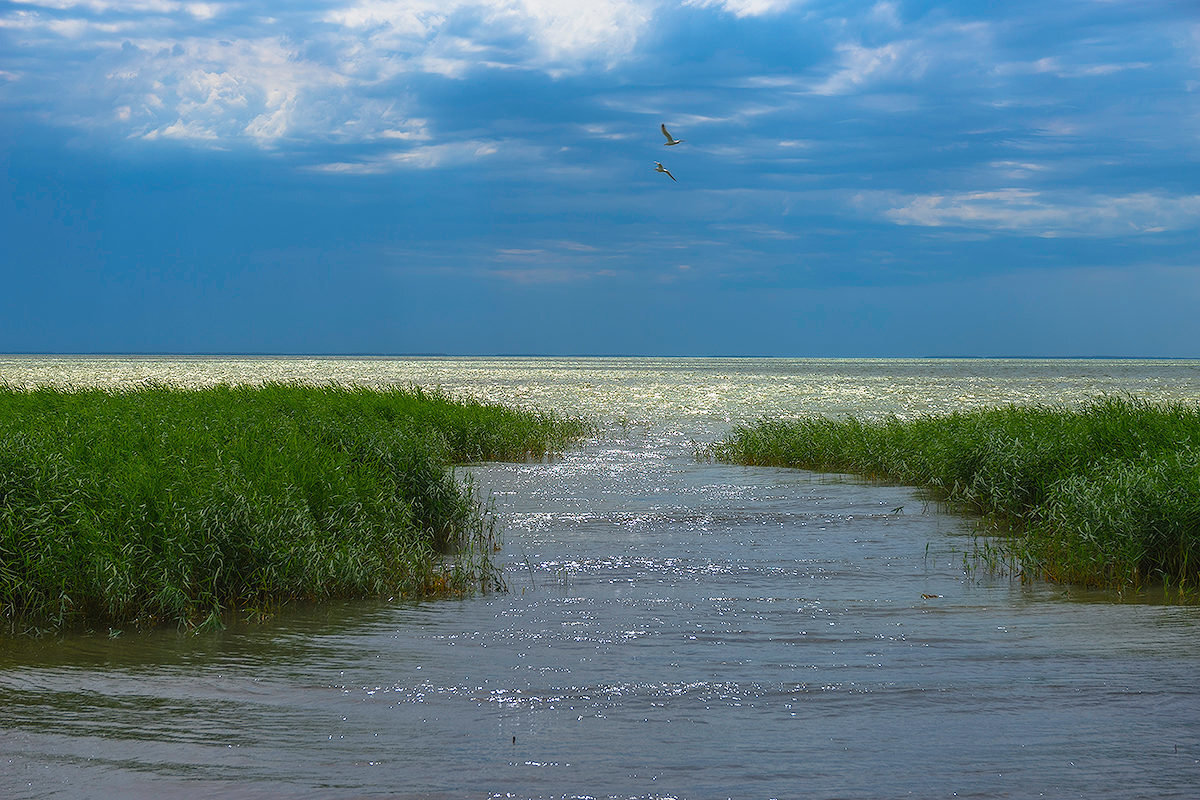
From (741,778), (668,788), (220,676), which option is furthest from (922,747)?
(220,676)

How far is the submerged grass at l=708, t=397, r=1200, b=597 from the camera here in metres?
10.7

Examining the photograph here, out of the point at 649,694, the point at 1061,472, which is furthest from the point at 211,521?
the point at 1061,472

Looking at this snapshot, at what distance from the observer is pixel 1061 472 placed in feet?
47.7

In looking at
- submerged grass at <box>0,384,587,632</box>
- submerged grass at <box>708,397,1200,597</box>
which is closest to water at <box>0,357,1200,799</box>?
submerged grass at <box>0,384,587,632</box>

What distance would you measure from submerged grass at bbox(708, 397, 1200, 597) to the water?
35.5 inches

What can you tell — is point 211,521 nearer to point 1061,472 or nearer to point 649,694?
point 649,694

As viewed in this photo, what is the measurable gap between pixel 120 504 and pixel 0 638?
1.67m

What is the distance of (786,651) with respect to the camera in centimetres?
828

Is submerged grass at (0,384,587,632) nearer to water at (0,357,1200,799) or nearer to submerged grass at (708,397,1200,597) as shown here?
water at (0,357,1200,799)

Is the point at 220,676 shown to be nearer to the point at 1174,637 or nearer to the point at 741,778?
the point at 741,778

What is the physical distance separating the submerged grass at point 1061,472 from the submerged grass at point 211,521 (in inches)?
263

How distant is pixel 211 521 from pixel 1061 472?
11536mm

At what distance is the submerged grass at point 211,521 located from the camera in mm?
8977

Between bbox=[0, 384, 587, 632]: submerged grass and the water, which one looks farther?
bbox=[0, 384, 587, 632]: submerged grass
